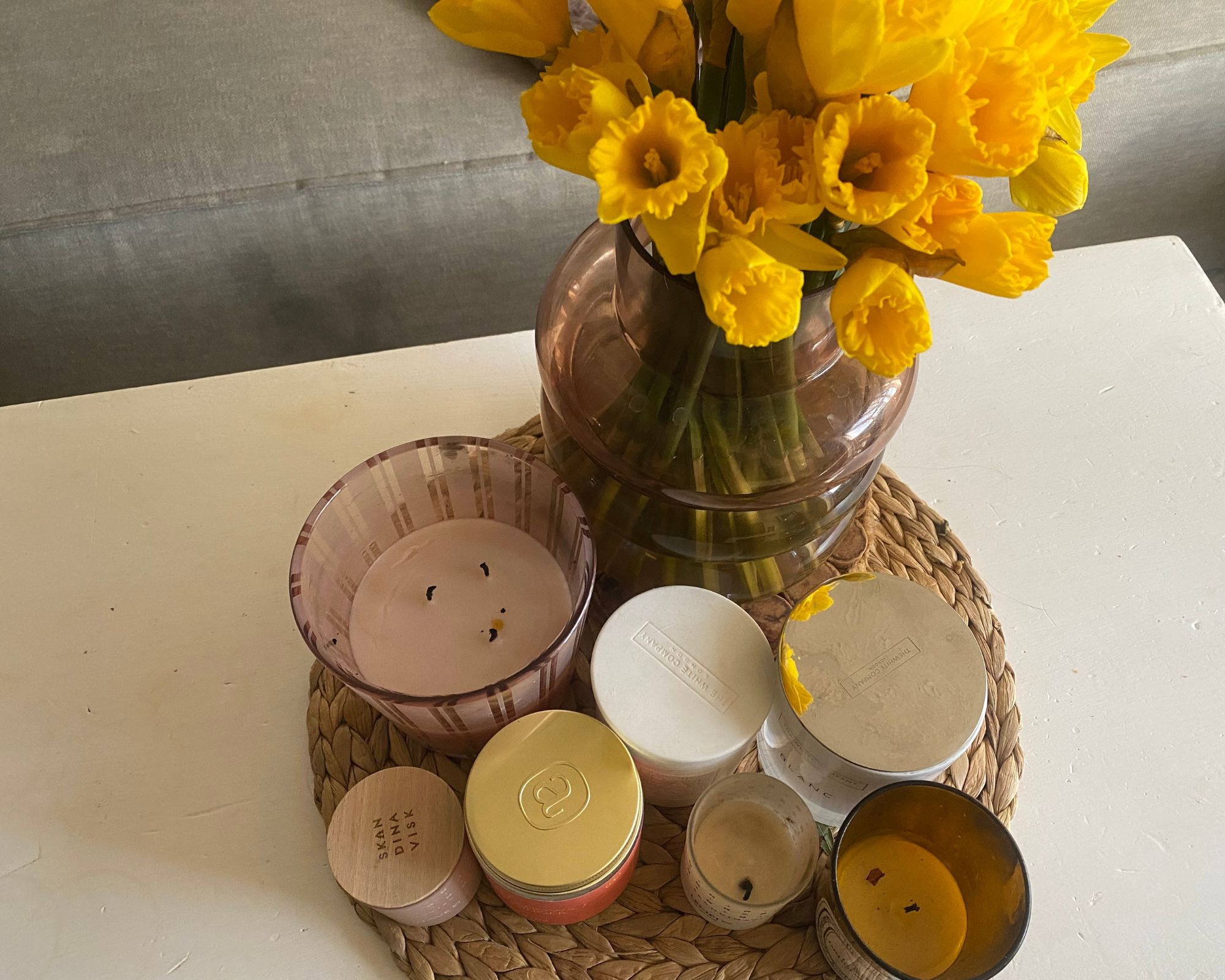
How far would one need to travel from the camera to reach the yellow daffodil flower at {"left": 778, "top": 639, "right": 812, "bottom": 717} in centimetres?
42

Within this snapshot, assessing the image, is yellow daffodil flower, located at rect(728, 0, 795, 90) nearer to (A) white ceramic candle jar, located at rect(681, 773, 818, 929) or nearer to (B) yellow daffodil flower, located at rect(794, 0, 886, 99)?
(B) yellow daffodil flower, located at rect(794, 0, 886, 99)

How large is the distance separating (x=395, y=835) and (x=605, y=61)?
1.11 feet

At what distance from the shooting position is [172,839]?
49 centimetres

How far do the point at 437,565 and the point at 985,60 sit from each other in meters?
0.35

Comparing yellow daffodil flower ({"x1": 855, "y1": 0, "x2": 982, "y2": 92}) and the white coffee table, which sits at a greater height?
yellow daffodil flower ({"x1": 855, "y1": 0, "x2": 982, "y2": 92})

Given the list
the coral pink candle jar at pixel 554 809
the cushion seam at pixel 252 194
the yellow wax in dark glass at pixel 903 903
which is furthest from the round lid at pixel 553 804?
the cushion seam at pixel 252 194

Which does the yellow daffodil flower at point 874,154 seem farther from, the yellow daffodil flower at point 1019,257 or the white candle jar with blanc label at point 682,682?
the white candle jar with blanc label at point 682,682

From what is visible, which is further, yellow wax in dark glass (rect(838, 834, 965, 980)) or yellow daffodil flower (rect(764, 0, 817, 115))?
yellow wax in dark glass (rect(838, 834, 965, 980))

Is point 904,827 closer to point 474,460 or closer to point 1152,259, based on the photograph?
point 474,460

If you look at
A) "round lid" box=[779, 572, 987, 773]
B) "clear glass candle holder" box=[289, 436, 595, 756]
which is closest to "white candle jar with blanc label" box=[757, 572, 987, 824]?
"round lid" box=[779, 572, 987, 773]

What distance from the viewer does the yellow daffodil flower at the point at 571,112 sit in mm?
276

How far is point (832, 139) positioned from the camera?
0.86 feet

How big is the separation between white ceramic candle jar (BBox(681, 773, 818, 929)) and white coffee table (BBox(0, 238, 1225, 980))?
5.8 inches

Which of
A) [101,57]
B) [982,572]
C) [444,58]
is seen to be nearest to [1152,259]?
[982,572]
